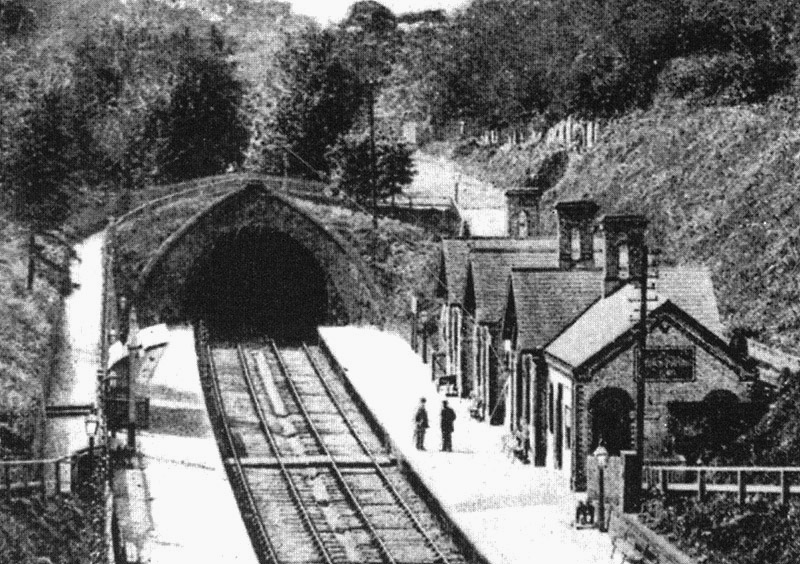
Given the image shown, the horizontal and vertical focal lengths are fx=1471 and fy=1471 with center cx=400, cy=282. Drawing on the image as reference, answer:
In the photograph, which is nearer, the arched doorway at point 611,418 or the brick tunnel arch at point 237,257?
the arched doorway at point 611,418

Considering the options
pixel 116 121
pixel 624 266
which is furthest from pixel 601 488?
pixel 116 121

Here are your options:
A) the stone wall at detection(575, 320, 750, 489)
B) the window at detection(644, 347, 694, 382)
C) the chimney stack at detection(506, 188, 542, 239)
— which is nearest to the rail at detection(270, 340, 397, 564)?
the stone wall at detection(575, 320, 750, 489)

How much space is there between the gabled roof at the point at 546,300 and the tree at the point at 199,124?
39156mm

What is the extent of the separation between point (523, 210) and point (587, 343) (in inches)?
570

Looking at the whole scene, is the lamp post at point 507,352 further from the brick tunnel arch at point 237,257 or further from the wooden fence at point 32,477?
the brick tunnel arch at point 237,257

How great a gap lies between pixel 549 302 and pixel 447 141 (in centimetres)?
5630

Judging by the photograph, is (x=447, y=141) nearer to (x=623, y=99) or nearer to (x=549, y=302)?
(x=623, y=99)

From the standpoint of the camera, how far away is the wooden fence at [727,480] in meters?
30.3

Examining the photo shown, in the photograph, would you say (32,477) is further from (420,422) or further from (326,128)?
(326,128)

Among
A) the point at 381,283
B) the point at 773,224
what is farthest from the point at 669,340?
the point at 381,283

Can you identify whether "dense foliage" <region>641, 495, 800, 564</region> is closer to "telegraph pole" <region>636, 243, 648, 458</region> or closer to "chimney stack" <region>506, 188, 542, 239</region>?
"telegraph pole" <region>636, 243, 648, 458</region>

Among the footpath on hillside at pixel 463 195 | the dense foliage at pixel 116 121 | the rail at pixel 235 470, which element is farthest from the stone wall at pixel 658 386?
the footpath on hillside at pixel 463 195

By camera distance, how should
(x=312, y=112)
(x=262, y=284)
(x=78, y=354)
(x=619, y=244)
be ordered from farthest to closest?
(x=312, y=112), (x=262, y=284), (x=78, y=354), (x=619, y=244)

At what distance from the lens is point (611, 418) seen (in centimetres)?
3406
